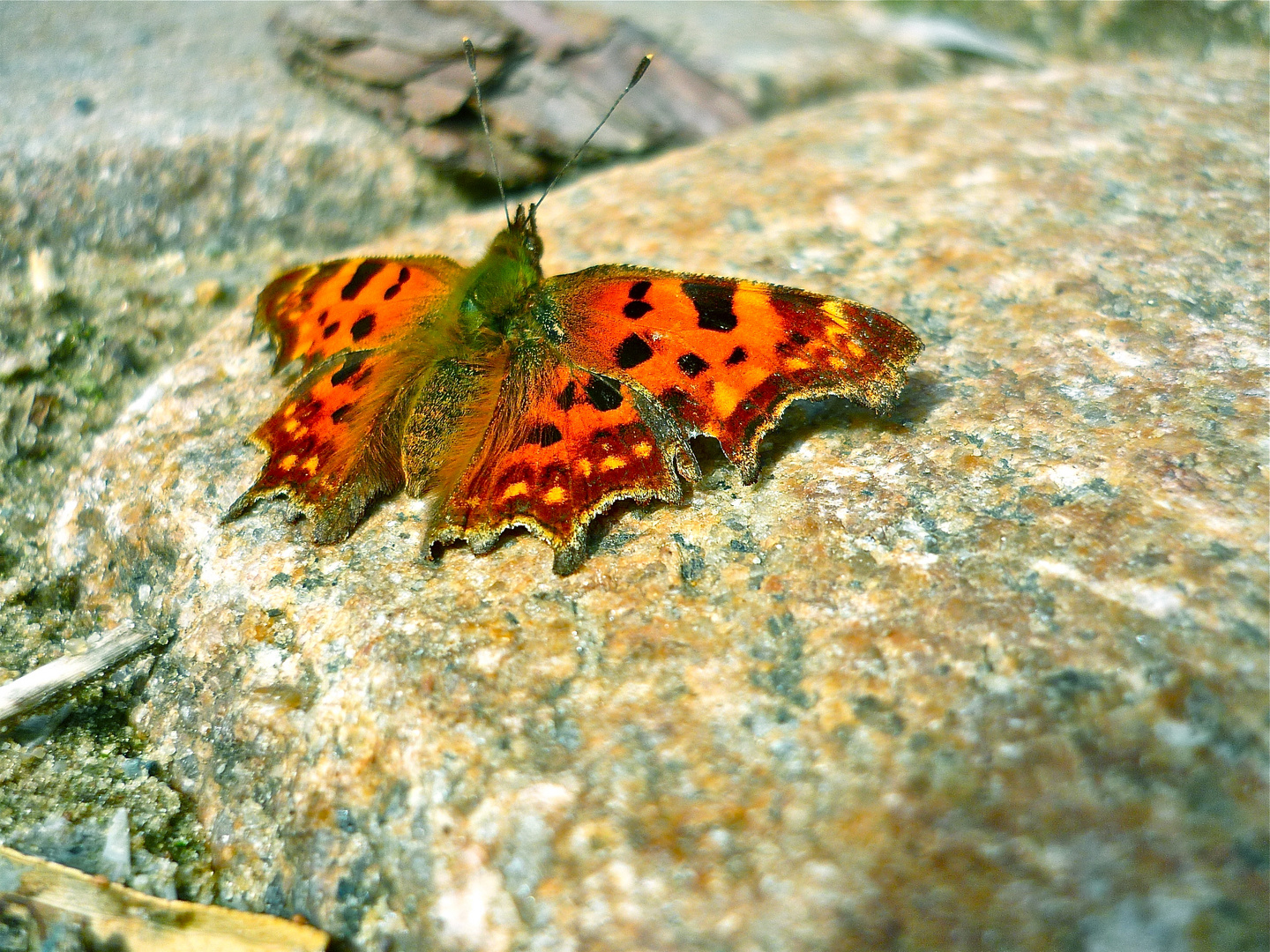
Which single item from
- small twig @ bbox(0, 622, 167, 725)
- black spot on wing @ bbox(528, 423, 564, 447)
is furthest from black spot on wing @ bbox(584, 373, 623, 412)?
small twig @ bbox(0, 622, 167, 725)

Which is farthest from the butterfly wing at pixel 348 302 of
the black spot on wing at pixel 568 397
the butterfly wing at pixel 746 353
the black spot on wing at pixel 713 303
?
the black spot on wing at pixel 713 303

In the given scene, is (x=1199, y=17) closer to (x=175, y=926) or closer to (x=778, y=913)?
(x=778, y=913)

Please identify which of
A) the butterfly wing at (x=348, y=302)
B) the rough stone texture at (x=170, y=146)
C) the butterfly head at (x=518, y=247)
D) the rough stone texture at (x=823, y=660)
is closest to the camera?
the rough stone texture at (x=823, y=660)

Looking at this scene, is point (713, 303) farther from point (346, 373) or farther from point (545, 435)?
point (346, 373)

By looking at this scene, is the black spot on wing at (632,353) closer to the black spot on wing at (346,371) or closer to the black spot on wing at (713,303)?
the black spot on wing at (713,303)

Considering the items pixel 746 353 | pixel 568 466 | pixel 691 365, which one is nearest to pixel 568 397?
pixel 568 466

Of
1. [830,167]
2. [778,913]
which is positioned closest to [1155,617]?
[778,913]
